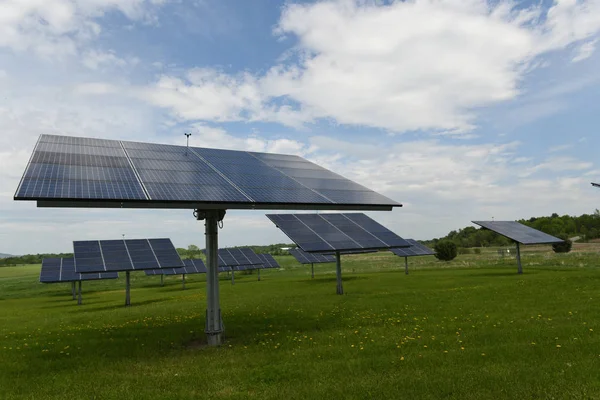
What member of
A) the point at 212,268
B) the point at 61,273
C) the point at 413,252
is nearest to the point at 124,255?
the point at 61,273

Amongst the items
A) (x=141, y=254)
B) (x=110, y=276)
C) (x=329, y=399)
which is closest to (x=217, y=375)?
(x=329, y=399)

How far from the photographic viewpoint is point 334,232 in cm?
2986

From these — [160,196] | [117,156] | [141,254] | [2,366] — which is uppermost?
[117,156]

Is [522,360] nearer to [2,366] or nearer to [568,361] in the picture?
[568,361]

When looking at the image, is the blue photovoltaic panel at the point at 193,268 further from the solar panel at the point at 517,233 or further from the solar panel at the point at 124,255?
the solar panel at the point at 517,233

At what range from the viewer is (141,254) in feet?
113

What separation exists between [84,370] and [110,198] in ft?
15.7

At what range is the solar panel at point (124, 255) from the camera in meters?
31.2

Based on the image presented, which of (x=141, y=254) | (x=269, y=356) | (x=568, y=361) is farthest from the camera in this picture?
(x=141, y=254)

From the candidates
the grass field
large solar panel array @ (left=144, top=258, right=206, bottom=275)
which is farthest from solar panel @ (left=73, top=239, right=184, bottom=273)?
large solar panel array @ (left=144, top=258, right=206, bottom=275)

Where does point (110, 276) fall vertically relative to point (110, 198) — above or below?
below

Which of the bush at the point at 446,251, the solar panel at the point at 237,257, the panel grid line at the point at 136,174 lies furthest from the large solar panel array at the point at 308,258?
the panel grid line at the point at 136,174

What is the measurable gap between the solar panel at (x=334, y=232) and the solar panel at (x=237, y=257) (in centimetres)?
2274

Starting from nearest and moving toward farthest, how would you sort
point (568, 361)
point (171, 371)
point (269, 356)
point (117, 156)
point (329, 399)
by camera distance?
point (329, 399) → point (568, 361) → point (171, 371) → point (269, 356) → point (117, 156)
